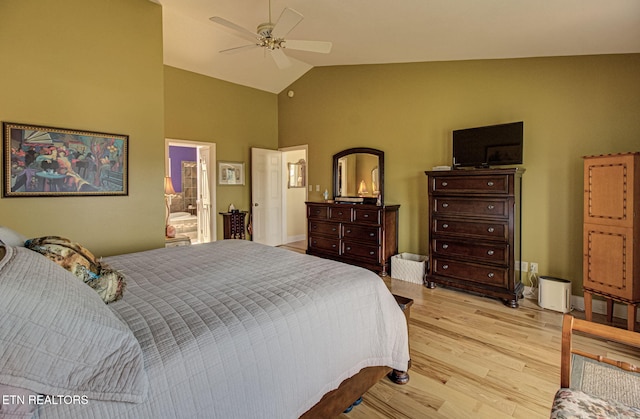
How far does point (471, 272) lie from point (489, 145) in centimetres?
147

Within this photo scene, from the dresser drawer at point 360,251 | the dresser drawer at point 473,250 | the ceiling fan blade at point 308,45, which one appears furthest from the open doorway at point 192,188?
the dresser drawer at point 473,250

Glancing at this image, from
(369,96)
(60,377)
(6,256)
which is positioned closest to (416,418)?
(60,377)

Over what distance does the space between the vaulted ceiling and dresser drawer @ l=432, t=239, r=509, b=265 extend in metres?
2.06

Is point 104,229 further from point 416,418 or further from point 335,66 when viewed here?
point 335,66

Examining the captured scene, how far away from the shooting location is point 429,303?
346cm

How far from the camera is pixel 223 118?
570cm

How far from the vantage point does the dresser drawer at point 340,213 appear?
4812 millimetres

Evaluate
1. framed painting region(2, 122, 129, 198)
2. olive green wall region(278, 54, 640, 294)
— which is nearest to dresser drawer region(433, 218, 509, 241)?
olive green wall region(278, 54, 640, 294)

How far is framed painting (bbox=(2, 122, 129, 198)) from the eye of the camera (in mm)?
2799

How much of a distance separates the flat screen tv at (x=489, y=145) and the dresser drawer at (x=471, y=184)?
0.27 meters

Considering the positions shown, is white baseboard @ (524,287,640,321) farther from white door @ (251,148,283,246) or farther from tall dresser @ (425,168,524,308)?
white door @ (251,148,283,246)

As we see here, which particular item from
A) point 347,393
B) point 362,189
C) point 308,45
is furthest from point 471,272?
point 308,45

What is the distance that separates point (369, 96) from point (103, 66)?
348 centimetres

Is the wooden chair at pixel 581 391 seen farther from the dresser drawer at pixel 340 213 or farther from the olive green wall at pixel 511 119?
the dresser drawer at pixel 340 213
